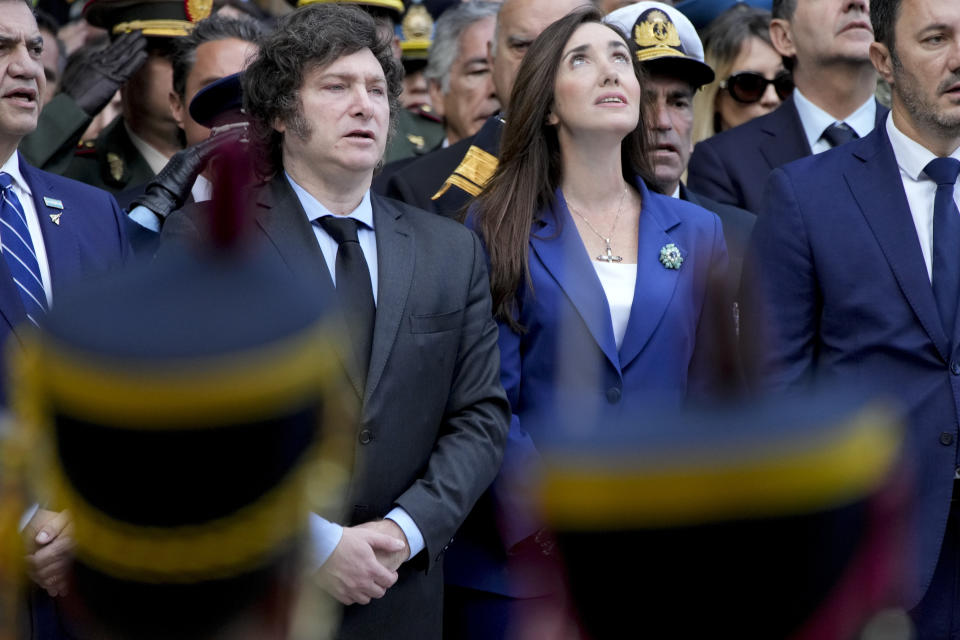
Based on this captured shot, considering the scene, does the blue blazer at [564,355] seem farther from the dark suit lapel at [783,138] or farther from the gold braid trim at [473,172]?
the dark suit lapel at [783,138]

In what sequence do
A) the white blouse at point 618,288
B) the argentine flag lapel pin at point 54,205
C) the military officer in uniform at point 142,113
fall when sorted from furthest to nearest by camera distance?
the military officer in uniform at point 142,113 → the white blouse at point 618,288 → the argentine flag lapel pin at point 54,205

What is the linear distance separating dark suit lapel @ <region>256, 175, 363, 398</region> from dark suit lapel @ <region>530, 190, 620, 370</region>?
686mm

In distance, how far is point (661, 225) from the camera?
4086 mm

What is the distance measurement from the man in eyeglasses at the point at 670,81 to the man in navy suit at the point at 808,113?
227mm

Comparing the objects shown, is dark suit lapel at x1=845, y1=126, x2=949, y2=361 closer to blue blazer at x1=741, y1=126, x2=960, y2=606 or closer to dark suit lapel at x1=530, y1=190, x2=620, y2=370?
blue blazer at x1=741, y1=126, x2=960, y2=606

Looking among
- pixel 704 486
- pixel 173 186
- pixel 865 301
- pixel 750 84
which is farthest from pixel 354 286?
pixel 750 84

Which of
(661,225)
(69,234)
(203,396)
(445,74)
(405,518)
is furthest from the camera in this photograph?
(445,74)

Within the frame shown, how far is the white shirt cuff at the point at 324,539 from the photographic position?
325 cm

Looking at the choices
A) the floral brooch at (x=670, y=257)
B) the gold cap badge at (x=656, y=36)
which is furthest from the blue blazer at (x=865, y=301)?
the gold cap badge at (x=656, y=36)

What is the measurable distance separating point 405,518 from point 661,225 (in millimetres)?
1249

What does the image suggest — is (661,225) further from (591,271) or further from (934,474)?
(934,474)

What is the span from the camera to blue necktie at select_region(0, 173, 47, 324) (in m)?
3.56

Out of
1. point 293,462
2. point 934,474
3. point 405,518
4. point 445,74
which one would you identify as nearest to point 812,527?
Answer: point 293,462

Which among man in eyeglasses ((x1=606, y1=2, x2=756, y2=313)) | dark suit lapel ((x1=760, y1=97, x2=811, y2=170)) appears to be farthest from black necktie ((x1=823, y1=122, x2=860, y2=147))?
man in eyeglasses ((x1=606, y1=2, x2=756, y2=313))
